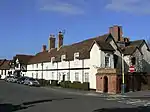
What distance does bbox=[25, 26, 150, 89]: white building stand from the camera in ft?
164

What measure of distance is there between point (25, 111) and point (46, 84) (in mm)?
48698

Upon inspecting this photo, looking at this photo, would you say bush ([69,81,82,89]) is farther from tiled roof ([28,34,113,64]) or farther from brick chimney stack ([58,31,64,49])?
brick chimney stack ([58,31,64,49])

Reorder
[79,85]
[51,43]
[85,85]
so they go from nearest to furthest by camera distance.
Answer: [85,85]
[79,85]
[51,43]

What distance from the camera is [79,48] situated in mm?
60281

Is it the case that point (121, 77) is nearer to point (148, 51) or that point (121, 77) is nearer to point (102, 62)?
point (102, 62)

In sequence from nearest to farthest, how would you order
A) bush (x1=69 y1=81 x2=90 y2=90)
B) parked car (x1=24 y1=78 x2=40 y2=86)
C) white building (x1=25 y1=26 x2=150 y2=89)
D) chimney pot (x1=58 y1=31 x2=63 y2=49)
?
white building (x1=25 y1=26 x2=150 y2=89), bush (x1=69 y1=81 x2=90 y2=90), parked car (x1=24 y1=78 x2=40 y2=86), chimney pot (x1=58 y1=31 x2=63 y2=49)

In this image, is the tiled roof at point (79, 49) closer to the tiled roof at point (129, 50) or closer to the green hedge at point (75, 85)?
the tiled roof at point (129, 50)

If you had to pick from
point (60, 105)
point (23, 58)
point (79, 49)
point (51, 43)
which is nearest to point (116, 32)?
point (79, 49)

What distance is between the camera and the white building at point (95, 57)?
5003cm

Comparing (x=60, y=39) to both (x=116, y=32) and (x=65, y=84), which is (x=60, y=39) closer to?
(x=65, y=84)

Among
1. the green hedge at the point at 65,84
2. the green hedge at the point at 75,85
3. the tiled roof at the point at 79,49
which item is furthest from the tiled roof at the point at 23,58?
the green hedge at the point at 75,85

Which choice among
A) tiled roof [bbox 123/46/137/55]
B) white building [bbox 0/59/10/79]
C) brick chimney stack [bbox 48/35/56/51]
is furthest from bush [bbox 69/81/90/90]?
white building [bbox 0/59/10/79]

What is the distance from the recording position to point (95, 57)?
164 feet

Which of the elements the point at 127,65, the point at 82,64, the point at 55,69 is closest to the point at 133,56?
the point at 127,65
